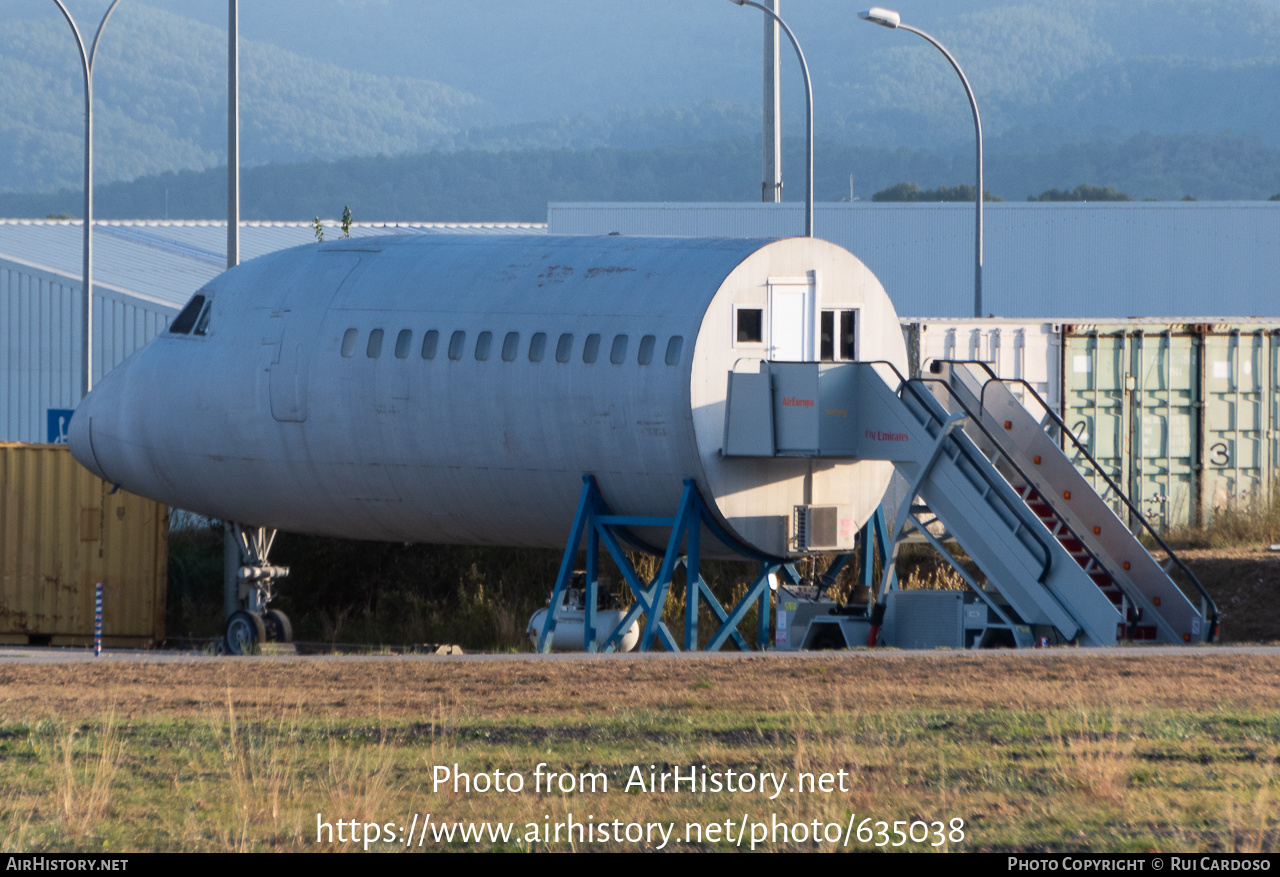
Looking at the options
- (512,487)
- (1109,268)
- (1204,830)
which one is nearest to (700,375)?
(512,487)

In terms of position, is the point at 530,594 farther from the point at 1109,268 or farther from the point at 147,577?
the point at 1109,268

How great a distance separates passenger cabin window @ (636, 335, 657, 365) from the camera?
73.6 ft

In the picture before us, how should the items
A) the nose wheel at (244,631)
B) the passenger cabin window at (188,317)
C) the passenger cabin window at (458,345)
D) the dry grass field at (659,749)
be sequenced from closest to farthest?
the dry grass field at (659,749)
the passenger cabin window at (458,345)
the nose wheel at (244,631)
the passenger cabin window at (188,317)

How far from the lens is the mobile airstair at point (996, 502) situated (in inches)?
839

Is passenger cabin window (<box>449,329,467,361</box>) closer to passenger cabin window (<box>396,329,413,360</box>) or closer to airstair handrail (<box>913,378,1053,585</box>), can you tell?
passenger cabin window (<box>396,329,413,360</box>)

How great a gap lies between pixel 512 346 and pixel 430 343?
128cm

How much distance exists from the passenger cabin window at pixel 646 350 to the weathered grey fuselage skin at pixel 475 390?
3cm

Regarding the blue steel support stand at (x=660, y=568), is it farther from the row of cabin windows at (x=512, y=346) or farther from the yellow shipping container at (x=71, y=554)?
the yellow shipping container at (x=71, y=554)

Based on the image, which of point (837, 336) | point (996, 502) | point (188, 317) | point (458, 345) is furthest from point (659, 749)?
point (188, 317)

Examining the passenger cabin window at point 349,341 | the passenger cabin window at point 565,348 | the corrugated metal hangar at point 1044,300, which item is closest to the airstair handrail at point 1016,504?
the passenger cabin window at point 565,348

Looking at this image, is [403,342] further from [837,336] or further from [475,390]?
[837,336]

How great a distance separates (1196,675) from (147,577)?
64.9 ft

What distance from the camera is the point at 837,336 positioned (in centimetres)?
2422

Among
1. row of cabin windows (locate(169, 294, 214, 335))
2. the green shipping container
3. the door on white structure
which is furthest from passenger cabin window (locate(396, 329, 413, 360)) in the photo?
the green shipping container
